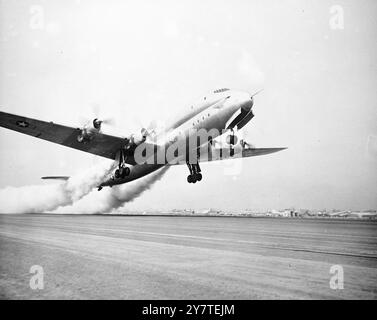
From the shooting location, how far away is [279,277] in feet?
35.6

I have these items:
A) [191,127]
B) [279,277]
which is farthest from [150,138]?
[279,277]

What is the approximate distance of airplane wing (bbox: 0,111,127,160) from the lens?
2848 centimetres

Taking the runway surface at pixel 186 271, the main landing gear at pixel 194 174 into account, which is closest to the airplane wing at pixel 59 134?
the main landing gear at pixel 194 174

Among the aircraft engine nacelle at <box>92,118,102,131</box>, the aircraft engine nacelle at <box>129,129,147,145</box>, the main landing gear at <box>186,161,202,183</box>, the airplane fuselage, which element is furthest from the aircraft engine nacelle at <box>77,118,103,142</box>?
the main landing gear at <box>186,161,202,183</box>

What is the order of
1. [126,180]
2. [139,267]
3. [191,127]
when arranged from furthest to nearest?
[126,180] → [191,127] → [139,267]

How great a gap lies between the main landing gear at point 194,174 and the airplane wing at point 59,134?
917cm

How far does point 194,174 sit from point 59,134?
16.0 meters

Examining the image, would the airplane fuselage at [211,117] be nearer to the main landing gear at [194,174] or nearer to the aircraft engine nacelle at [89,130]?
the main landing gear at [194,174]

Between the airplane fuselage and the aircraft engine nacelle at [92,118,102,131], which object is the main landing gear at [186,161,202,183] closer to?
the airplane fuselage

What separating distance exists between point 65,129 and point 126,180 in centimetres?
1354

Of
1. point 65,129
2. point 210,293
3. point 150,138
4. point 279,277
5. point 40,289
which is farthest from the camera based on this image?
point 150,138
